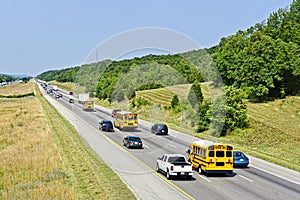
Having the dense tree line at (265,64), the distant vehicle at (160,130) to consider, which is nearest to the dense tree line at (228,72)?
the dense tree line at (265,64)

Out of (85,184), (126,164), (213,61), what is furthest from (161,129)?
(213,61)

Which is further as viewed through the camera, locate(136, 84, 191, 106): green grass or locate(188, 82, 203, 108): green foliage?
locate(136, 84, 191, 106): green grass

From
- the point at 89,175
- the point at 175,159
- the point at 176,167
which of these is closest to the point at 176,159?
the point at 175,159

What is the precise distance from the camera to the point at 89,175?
2417 cm

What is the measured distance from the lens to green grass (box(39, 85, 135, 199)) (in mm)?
19547

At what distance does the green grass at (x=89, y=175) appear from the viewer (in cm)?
1955

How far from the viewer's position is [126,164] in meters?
29.5

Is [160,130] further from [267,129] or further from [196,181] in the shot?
[196,181]

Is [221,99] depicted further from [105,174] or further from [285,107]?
[105,174]

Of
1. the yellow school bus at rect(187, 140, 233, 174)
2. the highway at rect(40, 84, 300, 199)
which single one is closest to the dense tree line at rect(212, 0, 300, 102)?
the highway at rect(40, 84, 300, 199)

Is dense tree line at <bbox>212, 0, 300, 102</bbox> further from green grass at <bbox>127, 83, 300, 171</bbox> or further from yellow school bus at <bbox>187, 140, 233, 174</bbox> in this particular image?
yellow school bus at <bbox>187, 140, 233, 174</bbox>

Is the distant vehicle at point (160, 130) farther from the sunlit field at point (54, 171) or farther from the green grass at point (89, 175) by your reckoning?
the green grass at point (89, 175)

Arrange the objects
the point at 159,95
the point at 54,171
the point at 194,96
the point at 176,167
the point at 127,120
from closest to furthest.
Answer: the point at 176,167
the point at 54,171
the point at 127,120
the point at 194,96
the point at 159,95

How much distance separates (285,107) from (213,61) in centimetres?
2819
